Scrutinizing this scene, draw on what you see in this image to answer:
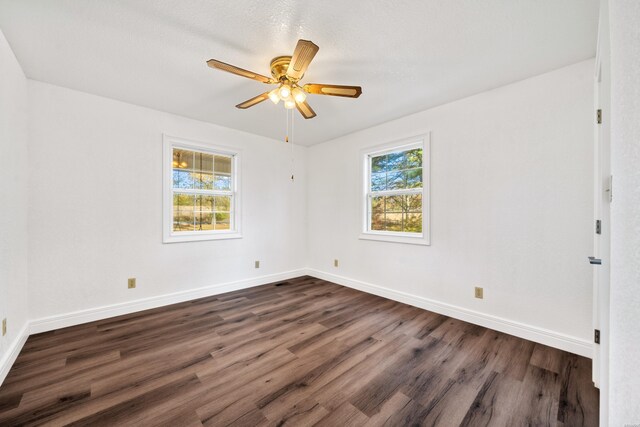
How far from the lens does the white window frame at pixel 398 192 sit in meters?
3.11

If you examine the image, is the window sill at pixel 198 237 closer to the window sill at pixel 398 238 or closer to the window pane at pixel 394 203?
the window sill at pixel 398 238

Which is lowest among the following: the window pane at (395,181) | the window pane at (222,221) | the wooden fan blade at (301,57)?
the window pane at (222,221)

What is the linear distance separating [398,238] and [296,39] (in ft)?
8.33

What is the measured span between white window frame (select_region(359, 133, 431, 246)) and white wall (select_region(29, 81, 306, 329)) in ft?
6.60

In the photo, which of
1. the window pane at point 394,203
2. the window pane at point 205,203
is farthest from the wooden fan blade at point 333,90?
the window pane at point 205,203

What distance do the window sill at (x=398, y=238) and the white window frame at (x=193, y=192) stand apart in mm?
1941

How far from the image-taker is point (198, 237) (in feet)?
11.6

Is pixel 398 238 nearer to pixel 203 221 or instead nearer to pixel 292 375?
pixel 292 375

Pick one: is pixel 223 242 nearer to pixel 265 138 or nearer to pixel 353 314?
pixel 265 138

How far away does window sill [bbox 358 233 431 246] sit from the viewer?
3.16m

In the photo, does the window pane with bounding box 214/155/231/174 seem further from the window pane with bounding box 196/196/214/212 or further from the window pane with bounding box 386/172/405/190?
the window pane with bounding box 386/172/405/190

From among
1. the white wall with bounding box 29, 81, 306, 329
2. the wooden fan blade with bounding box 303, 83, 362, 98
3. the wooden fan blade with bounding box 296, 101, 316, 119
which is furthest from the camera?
the white wall with bounding box 29, 81, 306, 329

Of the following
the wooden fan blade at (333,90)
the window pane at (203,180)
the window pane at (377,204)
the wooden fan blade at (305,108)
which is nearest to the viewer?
the wooden fan blade at (333,90)

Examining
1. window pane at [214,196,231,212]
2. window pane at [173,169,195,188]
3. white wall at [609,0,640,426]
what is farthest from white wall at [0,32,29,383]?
white wall at [609,0,640,426]
